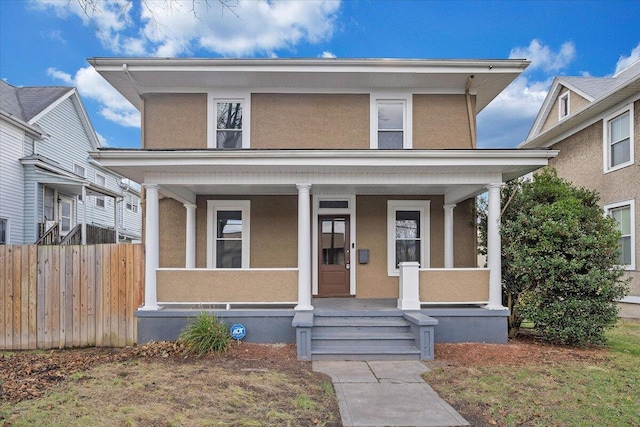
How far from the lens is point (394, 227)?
9570 mm

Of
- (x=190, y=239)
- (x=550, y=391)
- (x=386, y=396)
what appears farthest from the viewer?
(x=190, y=239)

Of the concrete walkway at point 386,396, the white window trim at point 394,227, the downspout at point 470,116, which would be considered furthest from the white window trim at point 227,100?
→ the concrete walkway at point 386,396

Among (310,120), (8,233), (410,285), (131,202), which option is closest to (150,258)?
(310,120)

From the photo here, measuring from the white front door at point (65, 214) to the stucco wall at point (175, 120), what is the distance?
8.69 metres

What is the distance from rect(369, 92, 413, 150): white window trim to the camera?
908cm

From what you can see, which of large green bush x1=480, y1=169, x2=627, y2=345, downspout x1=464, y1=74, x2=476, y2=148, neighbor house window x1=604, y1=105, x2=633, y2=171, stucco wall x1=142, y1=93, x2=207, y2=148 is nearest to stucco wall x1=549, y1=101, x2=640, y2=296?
neighbor house window x1=604, y1=105, x2=633, y2=171

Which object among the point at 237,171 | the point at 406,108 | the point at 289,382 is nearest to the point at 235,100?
the point at 237,171

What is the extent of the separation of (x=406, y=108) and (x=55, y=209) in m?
13.4

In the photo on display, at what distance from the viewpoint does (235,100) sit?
9.10m

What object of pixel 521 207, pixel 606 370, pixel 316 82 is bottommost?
pixel 606 370

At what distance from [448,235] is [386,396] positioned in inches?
209

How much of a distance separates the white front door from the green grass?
15.1m

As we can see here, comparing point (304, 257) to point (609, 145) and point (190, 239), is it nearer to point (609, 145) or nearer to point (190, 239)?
point (190, 239)

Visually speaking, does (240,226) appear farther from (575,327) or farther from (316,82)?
(575,327)
